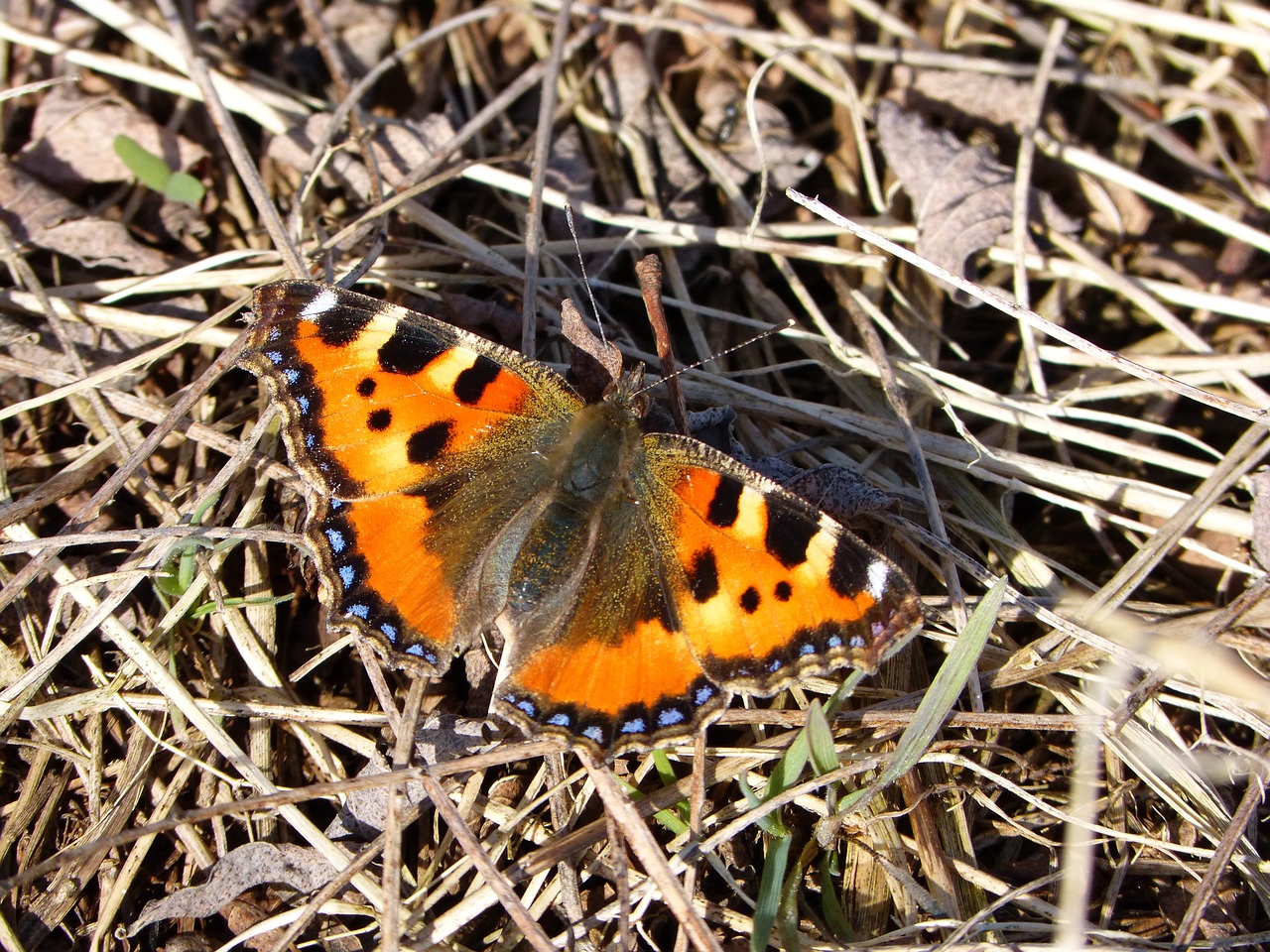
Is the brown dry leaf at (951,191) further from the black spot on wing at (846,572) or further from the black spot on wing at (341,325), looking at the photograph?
the black spot on wing at (341,325)

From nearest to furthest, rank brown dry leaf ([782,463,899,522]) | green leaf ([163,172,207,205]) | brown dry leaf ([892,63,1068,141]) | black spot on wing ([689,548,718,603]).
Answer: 1. black spot on wing ([689,548,718,603])
2. brown dry leaf ([782,463,899,522])
3. green leaf ([163,172,207,205])
4. brown dry leaf ([892,63,1068,141])

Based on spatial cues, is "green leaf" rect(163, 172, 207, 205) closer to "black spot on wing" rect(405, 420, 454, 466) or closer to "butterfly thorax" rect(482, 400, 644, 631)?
"black spot on wing" rect(405, 420, 454, 466)

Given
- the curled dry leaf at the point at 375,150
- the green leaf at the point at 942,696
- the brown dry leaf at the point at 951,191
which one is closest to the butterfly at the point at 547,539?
the green leaf at the point at 942,696

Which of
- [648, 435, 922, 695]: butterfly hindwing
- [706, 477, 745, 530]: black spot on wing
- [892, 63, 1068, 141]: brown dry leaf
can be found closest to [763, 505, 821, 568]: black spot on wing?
[648, 435, 922, 695]: butterfly hindwing

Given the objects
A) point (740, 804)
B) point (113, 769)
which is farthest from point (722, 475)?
point (113, 769)

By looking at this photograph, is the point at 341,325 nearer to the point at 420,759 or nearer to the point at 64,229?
the point at 420,759
